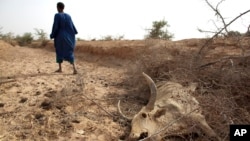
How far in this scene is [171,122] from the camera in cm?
388

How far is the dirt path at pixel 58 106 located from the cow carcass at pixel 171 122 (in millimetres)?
449

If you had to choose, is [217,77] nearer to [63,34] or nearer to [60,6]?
[63,34]

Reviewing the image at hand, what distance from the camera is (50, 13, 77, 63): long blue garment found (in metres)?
7.14

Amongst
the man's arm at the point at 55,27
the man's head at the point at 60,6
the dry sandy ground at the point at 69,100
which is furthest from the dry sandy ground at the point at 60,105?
the man's head at the point at 60,6

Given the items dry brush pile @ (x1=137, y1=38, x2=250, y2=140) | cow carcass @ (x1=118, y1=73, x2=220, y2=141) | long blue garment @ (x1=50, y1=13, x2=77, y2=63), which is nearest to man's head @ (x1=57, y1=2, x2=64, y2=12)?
long blue garment @ (x1=50, y1=13, x2=77, y2=63)

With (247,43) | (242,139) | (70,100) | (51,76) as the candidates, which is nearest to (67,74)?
(51,76)

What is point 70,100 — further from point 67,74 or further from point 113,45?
point 113,45

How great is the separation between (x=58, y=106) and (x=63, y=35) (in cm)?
267

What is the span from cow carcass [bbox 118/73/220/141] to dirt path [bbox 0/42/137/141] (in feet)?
1.47

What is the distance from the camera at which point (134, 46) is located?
980cm

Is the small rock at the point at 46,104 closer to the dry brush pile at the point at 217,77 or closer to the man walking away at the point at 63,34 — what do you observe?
the dry brush pile at the point at 217,77

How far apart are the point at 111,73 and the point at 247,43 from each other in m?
3.46

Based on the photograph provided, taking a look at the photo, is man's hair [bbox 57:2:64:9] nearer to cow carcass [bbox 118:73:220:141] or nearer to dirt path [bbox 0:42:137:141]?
dirt path [bbox 0:42:137:141]

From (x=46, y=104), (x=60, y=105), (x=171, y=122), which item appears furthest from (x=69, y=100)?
(x=171, y=122)
